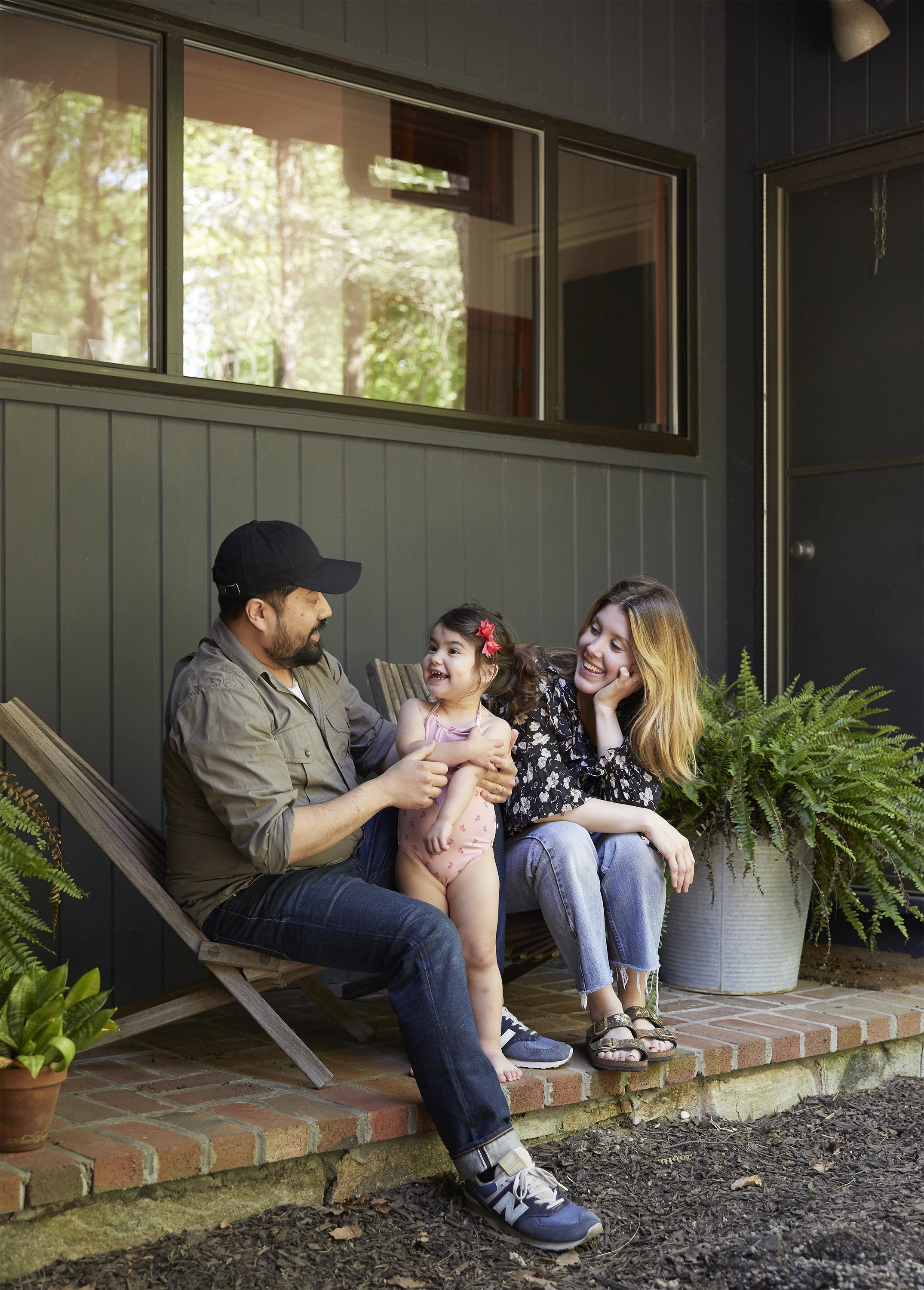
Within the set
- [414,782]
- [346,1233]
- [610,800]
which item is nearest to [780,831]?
[610,800]

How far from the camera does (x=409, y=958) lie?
249 centimetres

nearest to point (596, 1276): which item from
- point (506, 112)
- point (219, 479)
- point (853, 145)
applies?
point (219, 479)

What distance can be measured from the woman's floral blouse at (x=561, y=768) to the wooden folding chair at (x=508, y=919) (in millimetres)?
217

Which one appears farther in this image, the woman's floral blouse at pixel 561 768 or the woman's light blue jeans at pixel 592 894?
the woman's floral blouse at pixel 561 768

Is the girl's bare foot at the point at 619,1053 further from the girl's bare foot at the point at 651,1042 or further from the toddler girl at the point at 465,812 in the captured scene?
the toddler girl at the point at 465,812

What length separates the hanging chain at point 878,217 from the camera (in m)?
4.59

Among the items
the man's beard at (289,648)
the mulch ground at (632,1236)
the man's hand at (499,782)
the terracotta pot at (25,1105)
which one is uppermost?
Answer: the man's beard at (289,648)

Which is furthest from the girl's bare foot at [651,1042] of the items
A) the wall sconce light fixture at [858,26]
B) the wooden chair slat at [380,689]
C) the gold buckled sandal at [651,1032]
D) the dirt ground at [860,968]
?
the wall sconce light fixture at [858,26]

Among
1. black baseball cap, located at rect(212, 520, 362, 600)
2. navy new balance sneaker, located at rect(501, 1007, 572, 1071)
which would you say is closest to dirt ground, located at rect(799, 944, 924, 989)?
navy new balance sneaker, located at rect(501, 1007, 572, 1071)

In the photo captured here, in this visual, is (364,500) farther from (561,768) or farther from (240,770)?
(240,770)

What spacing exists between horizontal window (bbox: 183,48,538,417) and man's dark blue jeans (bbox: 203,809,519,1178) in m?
1.76

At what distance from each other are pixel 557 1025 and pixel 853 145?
3140 mm

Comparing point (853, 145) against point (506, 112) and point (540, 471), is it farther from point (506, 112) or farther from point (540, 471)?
point (540, 471)

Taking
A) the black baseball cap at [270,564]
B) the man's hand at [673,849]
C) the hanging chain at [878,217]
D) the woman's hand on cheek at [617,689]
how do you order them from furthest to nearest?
the hanging chain at [878,217]
the woman's hand on cheek at [617,689]
the man's hand at [673,849]
the black baseball cap at [270,564]
